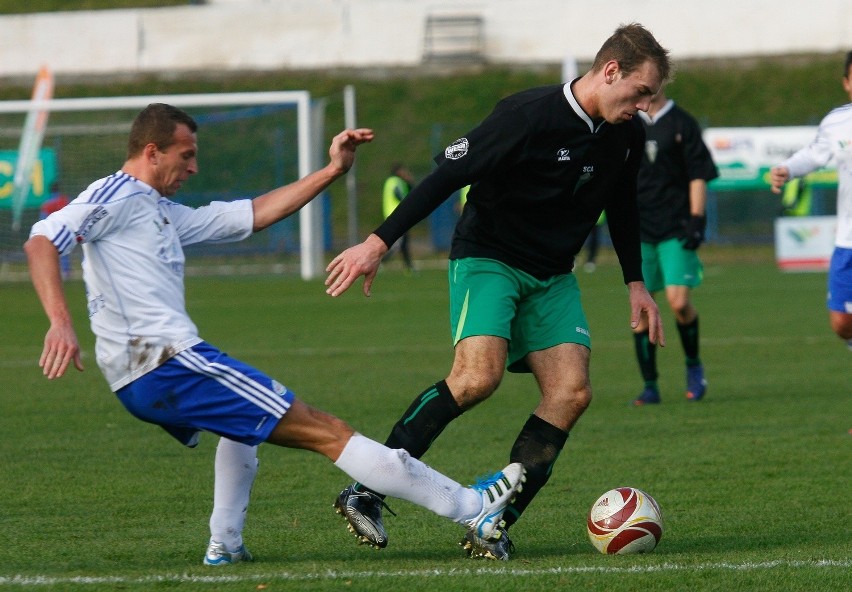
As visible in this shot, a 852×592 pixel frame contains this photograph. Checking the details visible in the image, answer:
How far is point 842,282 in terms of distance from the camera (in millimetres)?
8328

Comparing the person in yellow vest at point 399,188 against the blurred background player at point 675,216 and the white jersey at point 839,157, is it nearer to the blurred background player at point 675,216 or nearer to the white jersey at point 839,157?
the blurred background player at point 675,216

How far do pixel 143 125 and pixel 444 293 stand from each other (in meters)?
16.8

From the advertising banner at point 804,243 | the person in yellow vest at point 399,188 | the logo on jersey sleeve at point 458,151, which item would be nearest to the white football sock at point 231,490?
the logo on jersey sleeve at point 458,151

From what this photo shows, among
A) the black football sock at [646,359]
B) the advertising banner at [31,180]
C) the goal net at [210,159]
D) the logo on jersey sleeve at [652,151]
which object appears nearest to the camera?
the black football sock at [646,359]

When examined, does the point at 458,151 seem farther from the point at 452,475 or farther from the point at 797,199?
the point at 797,199

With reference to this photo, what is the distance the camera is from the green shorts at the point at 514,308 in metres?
5.34

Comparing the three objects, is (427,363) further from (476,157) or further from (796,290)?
(796,290)

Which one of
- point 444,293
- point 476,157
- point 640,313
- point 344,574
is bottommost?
point 444,293

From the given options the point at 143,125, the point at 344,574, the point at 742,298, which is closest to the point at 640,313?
the point at 344,574

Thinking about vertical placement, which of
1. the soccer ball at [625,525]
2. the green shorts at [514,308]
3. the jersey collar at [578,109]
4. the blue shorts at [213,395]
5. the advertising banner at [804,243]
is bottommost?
the advertising banner at [804,243]

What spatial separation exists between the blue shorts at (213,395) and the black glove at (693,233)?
5.84 m

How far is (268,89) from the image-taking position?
140ft

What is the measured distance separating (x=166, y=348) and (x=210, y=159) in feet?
90.1

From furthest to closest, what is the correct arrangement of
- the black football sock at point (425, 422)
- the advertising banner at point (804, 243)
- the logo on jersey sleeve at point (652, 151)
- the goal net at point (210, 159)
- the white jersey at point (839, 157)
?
1. the advertising banner at point (804, 243)
2. the goal net at point (210, 159)
3. the logo on jersey sleeve at point (652, 151)
4. the white jersey at point (839, 157)
5. the black football sock at point (425, 422)
